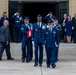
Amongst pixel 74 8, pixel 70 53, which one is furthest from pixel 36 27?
pixel 74 8

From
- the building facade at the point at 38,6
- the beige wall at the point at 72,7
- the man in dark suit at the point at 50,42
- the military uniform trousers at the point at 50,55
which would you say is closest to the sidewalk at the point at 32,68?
the military uniform trousers at the point at 50,55

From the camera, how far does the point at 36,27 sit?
17.5 meters

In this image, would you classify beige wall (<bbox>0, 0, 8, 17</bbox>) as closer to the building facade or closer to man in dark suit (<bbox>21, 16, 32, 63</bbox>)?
the building facade

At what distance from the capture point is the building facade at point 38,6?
26.7 meters

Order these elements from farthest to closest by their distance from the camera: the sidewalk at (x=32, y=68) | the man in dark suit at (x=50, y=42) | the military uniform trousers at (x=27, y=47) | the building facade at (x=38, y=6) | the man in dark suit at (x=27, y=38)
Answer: the building facade at (x=38, y=6) < the military uniform trousers at (x=27, y=47) < the man in dark suit at (x=27, y=38) < the man in dark suit at (x=50, y=42) < the sidewalk at (x=32, y=68)

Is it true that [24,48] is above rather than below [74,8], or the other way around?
below

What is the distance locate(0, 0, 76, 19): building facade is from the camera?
87.5ft

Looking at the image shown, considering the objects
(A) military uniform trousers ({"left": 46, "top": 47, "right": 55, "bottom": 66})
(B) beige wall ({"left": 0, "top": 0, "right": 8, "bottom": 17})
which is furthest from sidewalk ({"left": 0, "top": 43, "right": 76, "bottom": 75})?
(B) beige wall ({"left": 0, "top": 0, "right": 8, "bottom": 17})

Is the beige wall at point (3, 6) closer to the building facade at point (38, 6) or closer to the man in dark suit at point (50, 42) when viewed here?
the building facade at point (38, 6)

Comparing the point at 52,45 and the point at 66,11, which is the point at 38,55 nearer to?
the point at 52,45

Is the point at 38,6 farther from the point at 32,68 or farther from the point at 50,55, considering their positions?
the point at 32,68

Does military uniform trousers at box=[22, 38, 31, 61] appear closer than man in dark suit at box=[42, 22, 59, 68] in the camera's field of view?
No

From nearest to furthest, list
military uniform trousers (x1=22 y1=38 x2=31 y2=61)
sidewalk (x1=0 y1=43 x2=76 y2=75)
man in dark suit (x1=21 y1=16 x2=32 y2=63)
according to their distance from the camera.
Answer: sidewalk (x1=0 y1=43 x2=76 y2=75), man in dark suit (x1=21 y1=16 x2=32 y2=63), military uniform trousers (x1=22 y1=38 x2=31 y2=61)

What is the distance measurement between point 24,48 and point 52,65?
8.84 ft
